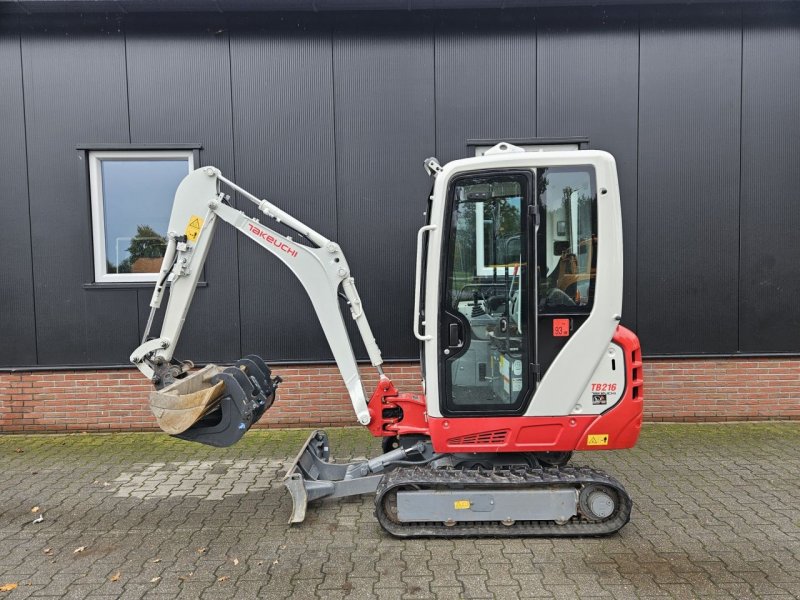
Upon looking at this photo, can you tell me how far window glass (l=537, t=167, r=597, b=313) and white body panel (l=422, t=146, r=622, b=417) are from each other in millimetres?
51

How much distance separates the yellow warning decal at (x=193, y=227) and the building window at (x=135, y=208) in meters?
2.71

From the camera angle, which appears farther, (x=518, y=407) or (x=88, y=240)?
(x=88, y=240)

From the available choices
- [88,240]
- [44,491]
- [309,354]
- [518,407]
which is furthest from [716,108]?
[44,491]

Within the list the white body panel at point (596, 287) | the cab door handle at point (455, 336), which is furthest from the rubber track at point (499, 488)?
the cab door handle at point (455, 336)

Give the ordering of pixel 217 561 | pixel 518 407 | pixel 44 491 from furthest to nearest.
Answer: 1. pixel 44 491
2. pixel 518 407
3. pixel 217 561

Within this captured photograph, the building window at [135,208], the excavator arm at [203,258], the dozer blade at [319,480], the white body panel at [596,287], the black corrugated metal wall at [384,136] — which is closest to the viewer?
the white body panel at [596,287]

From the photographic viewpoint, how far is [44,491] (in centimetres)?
461

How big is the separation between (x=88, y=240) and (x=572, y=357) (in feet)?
18.5

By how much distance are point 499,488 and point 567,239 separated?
1.74 m

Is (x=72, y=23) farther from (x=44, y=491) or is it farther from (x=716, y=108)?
(x=716, y=108)

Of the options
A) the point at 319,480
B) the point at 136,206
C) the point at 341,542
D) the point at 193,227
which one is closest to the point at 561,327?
the point at 341,542

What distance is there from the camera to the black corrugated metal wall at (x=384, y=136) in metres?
6.18

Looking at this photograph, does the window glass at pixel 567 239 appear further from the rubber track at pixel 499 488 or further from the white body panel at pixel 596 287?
the rubber track at pixel 499 488

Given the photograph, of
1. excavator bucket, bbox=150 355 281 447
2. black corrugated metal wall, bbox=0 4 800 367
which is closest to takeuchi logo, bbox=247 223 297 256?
excavator bucket, bbox=150 355 281 447
